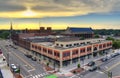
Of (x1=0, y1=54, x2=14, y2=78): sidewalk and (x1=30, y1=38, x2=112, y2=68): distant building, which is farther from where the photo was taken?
(x1=30, y1=38, x2=112, y2=68): distant building

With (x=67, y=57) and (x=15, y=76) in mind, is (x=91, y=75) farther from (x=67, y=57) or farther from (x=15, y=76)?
(x=15, y=76)

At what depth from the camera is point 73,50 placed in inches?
2790

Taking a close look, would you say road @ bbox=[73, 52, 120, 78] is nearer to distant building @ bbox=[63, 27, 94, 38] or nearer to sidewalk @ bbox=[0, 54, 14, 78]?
sidewalk @ bbox=[0, 54, 14, 78]

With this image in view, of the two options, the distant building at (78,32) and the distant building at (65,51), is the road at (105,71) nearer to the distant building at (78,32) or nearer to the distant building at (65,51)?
the distant building at (65,51)

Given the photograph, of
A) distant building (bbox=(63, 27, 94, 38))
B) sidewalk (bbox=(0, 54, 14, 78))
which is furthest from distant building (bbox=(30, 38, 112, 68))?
distant building (bbox=(63, 27, 94, 38))

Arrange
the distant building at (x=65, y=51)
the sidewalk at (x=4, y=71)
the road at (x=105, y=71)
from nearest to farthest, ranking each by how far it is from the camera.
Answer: the sidewalk at (x=4, y=71)
the road at (x=105, y=71)
the distant building at (x=65, y=51)

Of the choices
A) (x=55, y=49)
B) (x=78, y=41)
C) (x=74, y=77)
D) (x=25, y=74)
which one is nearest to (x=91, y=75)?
(x=74, y=77)

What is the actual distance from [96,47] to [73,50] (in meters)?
21.3

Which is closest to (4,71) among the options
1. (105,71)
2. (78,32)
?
(105,71)

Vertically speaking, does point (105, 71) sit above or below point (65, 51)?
below

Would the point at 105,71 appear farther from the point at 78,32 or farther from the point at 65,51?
the point at 78,32

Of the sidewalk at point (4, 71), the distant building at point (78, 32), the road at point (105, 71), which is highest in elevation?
the distant building at point (78, 32)

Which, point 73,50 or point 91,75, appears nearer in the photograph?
point 91,75

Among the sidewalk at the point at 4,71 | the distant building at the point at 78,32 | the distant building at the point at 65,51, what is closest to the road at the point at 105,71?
the distant building at the point at 65,51
